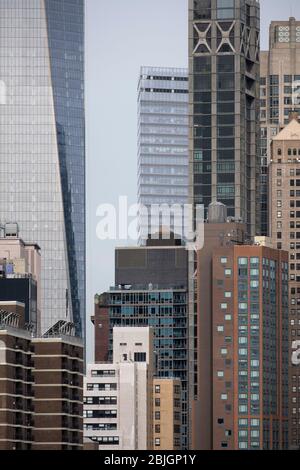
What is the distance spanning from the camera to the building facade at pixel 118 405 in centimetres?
18012

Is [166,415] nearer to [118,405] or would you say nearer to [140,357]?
[140,357]

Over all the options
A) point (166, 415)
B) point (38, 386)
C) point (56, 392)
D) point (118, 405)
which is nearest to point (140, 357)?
point (166, 415)

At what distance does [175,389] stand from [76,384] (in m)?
63.6

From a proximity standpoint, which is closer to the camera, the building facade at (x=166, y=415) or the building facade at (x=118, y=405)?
the building facade at (x=118, y=405)

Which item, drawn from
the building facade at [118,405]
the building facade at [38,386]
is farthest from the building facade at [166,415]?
the building facade at [38,386]

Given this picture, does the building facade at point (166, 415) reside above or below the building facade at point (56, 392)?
below

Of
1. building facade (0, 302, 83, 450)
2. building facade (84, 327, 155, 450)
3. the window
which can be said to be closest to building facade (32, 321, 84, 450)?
building facade (0, 302, 83, 450)

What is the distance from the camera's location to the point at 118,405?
184 m

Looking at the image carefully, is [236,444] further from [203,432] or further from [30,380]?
[30,380]

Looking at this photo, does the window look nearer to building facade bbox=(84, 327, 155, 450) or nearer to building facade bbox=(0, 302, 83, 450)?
building facade bbox=(84, 327, 155, 450)

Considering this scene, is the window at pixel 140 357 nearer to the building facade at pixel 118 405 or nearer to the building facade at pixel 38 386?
the building facade at pixel 118 405

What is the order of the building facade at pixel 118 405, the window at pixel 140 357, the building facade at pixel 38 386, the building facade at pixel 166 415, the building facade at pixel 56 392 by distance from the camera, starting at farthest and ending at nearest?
the window at pixel 140 357 < the building facade at pixel 166 415 < the building facade at pixel 118 405 < the building facade at pixel 56 392 < the building facade at pixel 38 386

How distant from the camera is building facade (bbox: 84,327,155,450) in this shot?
591ft
